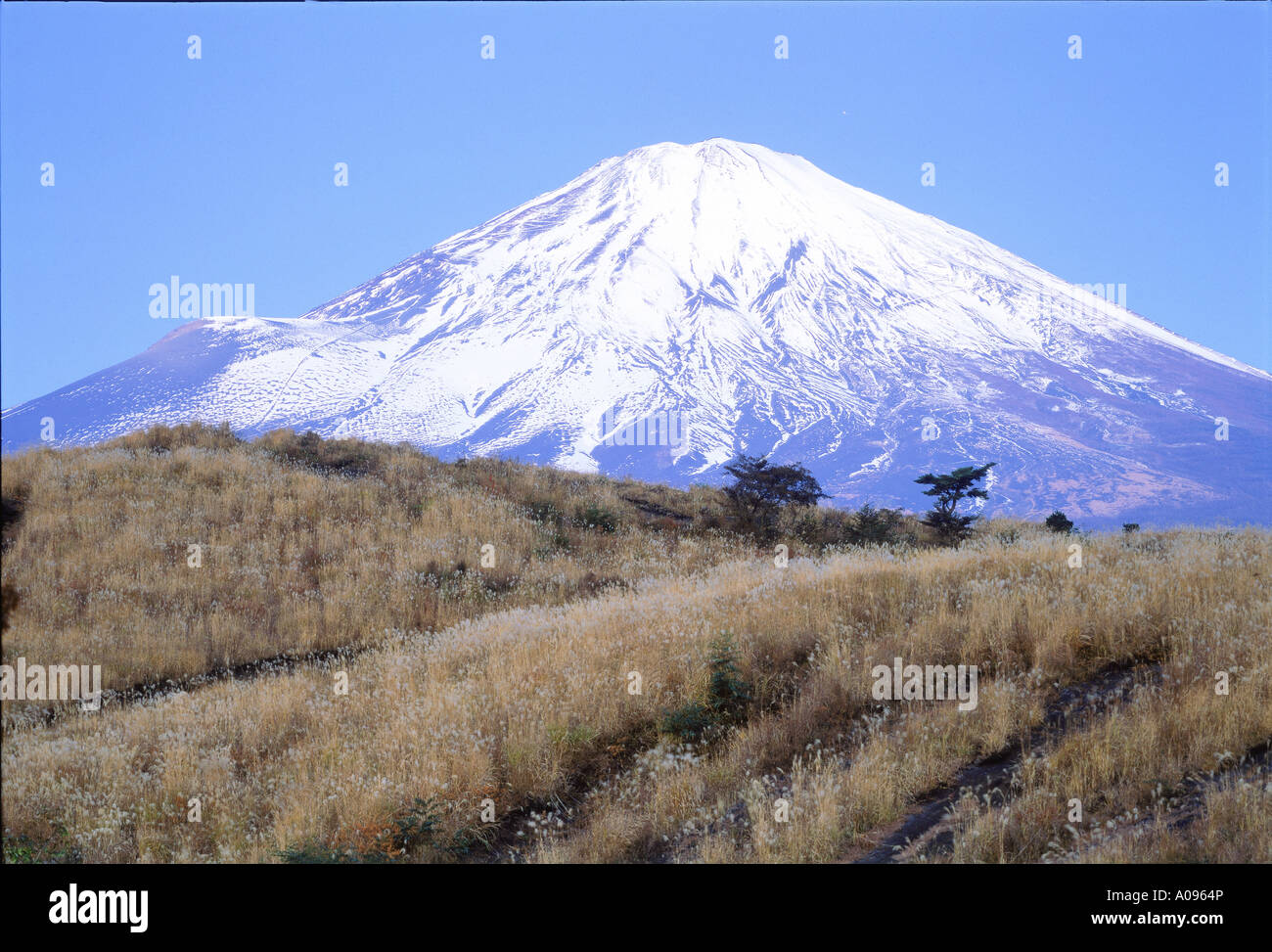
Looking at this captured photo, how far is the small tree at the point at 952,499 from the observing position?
19.8m

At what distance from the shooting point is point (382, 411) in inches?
7092

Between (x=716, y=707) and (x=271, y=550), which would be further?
(x=271, y=550)

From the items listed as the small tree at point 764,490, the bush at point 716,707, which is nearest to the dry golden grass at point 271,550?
the small tree at point 764,490

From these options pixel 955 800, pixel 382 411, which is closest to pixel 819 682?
pixel 955 800

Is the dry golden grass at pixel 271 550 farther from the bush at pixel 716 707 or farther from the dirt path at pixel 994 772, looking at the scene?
the dirt path at pixel 994 772

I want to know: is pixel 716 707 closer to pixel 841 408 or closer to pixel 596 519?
pixel 596 519

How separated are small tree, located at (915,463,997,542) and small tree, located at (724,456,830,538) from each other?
274 cm

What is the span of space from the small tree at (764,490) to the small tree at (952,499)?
2.74 m

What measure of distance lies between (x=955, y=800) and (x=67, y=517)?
13354mm

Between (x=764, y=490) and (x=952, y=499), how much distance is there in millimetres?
4725

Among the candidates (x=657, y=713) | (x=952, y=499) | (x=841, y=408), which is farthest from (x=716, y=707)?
(x=841, y=408)

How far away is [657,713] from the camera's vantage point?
748 centimetres

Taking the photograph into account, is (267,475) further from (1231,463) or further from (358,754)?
(1231,463)

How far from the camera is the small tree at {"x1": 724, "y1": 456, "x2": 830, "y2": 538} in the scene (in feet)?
65.3
